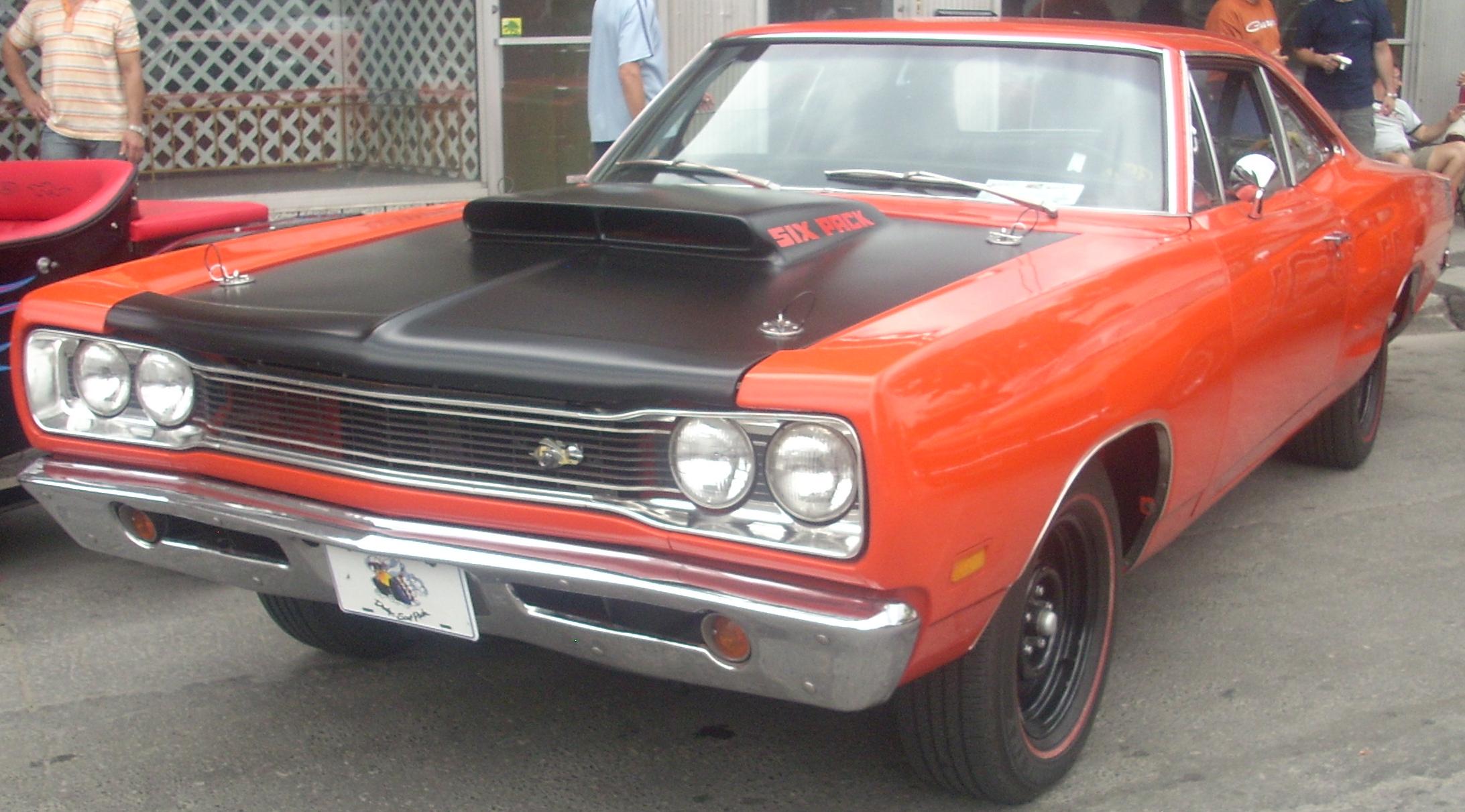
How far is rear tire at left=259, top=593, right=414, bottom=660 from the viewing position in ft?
12.3

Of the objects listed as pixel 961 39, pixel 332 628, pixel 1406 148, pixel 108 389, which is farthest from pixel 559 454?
pixel 1406 148

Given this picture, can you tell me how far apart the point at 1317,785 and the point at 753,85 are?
2.30m

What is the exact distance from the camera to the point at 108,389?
3135mm

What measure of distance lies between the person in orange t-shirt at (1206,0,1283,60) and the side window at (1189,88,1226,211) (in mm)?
5267

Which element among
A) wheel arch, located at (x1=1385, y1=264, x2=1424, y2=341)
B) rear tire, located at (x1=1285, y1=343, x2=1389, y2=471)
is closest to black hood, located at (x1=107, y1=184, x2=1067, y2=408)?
rear tire, located at (x1=1285, y1=343, x2=1389, y2=471)

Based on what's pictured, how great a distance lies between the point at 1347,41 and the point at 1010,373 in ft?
26.0

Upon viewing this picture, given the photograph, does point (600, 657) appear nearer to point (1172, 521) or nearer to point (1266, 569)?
point (1172, 521)

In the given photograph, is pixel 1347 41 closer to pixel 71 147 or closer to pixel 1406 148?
pixel 1406 148

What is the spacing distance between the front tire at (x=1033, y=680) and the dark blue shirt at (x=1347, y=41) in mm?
7366

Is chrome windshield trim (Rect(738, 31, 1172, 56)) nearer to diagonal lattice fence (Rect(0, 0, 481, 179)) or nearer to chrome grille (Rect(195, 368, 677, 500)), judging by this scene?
chrome grille (Rect(195, 368, 677, 500))

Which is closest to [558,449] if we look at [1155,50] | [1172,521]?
[1172,521]

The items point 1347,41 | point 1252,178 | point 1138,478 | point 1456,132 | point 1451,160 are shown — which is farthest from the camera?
point 1456,132

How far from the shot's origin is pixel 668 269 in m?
3.20

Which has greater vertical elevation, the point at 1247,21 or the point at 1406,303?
the point at 1247,21
